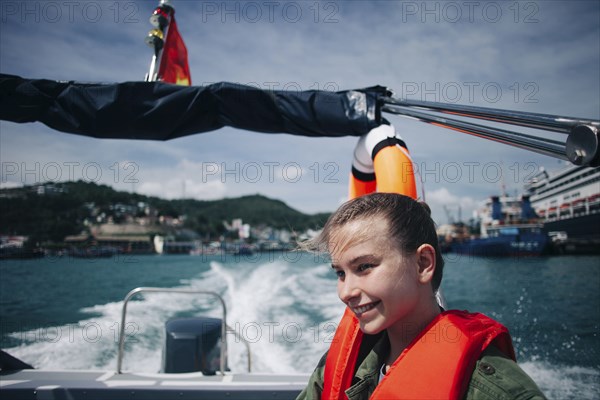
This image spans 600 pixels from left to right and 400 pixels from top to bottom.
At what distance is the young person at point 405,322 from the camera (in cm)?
98

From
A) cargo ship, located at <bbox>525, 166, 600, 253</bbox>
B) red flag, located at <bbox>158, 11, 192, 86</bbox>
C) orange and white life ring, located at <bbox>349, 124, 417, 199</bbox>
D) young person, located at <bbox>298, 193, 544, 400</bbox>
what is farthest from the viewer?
cargo ship, located at <bbox>525, 166, 600, 253</bbox>

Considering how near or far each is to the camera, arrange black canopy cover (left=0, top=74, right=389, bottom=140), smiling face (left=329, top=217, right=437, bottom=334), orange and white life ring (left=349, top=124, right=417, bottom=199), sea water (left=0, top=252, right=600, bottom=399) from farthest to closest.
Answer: sea water (left=0, top=252, right=600, bottom=399) < black canopy cover (left=0, top=74, right=389, bottom=140) < orange and white life ring (left=349, top=124, right=417, bottom=199) < smiling face (left=329, top=217, right=437, bottom=334)

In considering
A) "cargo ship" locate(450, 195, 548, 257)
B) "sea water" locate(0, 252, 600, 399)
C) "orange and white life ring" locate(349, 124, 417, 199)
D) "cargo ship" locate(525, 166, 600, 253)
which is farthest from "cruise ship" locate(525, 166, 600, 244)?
"orange and white life ring" locate(349, 124, 417, 199)

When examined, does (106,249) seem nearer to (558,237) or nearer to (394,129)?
(558,237)

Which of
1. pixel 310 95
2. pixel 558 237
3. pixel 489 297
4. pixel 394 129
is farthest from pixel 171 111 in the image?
pixel 558 237

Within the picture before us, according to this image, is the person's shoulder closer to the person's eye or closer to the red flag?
the person's eye

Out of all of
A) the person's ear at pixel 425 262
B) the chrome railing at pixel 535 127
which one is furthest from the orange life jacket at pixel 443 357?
the chrome railing at pixel 535 127

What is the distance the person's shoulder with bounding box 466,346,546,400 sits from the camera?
0.87 metres

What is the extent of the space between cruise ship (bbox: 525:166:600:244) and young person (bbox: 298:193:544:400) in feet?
39.7

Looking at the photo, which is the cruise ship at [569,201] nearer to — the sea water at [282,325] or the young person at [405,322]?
the sea water at [282,325]

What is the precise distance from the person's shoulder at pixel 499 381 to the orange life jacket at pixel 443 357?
0.08ft

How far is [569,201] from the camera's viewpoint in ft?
46.4

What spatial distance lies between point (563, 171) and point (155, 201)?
25.0 meters

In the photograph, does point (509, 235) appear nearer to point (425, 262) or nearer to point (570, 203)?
point (570, 203)
